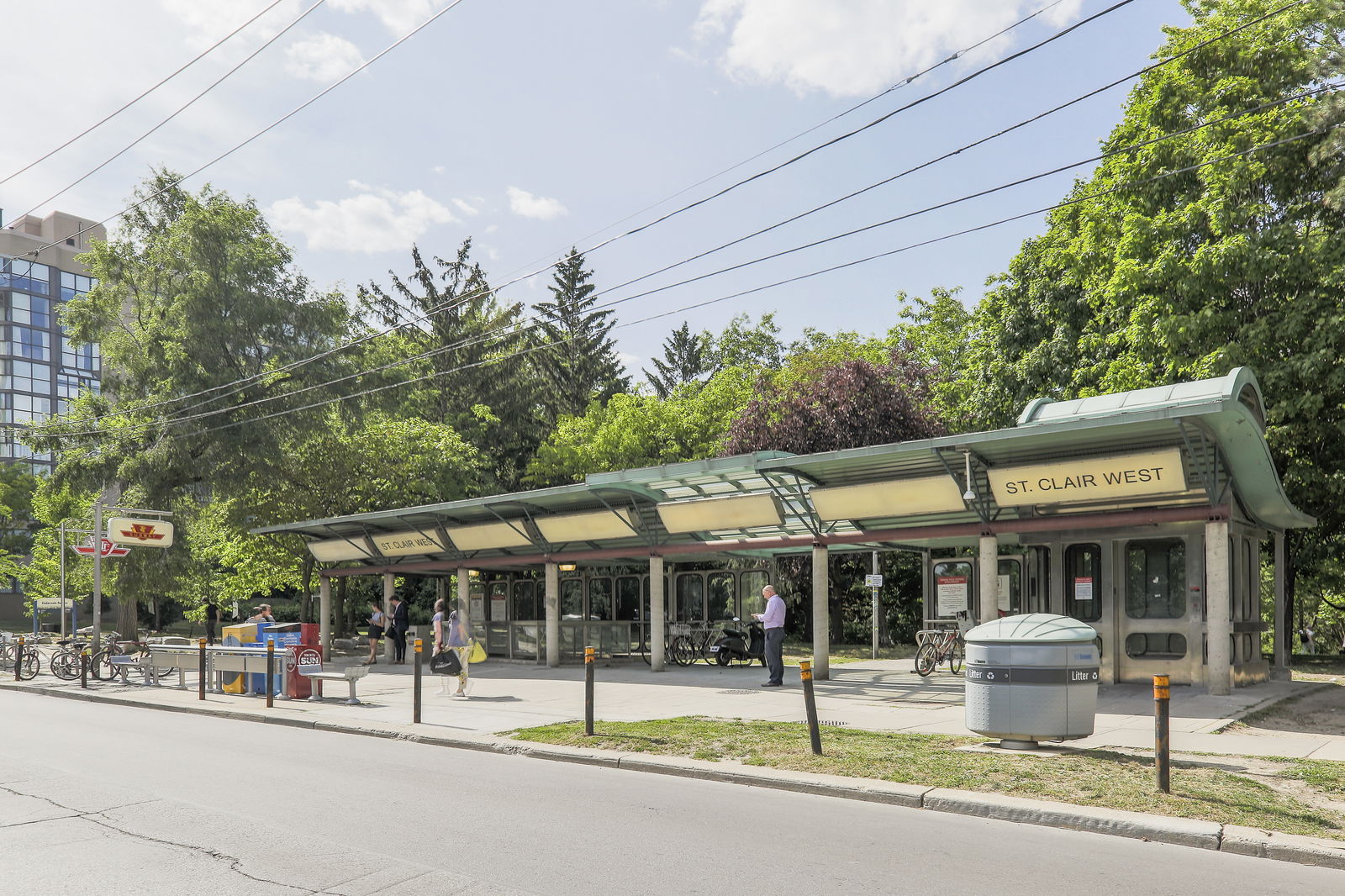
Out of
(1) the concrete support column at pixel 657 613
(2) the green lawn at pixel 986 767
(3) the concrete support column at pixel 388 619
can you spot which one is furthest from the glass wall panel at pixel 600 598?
(2) the green lawn at pixel 986 767

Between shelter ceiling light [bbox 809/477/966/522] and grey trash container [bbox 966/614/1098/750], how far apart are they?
7092 millimetres

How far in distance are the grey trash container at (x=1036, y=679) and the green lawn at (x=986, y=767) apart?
301mm

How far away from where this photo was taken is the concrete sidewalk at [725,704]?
39.3 ft

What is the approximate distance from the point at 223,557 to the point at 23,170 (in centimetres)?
1885

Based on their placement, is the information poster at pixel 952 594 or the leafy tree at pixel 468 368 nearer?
the information poster at pixel 952 594

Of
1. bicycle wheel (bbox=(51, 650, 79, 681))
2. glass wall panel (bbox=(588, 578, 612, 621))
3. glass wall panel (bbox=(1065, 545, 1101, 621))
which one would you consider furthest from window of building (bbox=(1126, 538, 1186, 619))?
bicycle wheel (bbox=(51, 650, 79, 681))

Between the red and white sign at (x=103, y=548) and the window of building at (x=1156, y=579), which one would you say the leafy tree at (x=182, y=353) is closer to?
the red and white sign at (x=103, y=548)

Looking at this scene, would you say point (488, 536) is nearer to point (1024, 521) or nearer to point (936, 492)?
point (936, 492)

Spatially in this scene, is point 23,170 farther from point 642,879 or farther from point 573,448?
point 573,448

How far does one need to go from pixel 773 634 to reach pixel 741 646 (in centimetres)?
599

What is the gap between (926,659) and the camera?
2039cm

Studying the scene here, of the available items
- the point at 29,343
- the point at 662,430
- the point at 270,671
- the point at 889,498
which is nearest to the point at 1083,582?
the point at 889,498

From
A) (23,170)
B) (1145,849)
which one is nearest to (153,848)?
(1145,849)

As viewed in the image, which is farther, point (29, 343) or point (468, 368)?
point (29, 343)
